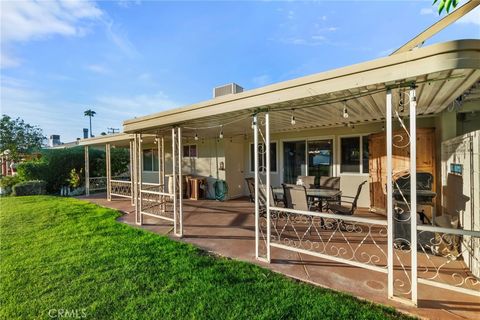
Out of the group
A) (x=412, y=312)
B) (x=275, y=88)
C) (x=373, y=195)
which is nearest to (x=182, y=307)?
(x=412, y=312)

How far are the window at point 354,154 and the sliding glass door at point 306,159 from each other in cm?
35

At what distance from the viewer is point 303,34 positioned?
901cm

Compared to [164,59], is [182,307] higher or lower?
lower

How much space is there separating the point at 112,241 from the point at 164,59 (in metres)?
7.49

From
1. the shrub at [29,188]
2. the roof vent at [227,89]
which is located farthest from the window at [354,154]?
the shrub at [29,188]

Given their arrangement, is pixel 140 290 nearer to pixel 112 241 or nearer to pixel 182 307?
pixel 182 307

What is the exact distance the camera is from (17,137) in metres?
15.9

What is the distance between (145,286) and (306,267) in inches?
87.4

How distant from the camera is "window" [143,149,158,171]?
12.0m

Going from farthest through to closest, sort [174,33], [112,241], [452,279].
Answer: [174,33] → [112,241] → [452,279]

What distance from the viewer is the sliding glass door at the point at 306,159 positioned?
24.3 feet

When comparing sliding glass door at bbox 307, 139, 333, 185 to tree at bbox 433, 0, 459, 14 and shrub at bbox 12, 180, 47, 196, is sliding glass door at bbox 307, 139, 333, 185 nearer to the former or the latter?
tree at bbox 433, 0, 459, 14

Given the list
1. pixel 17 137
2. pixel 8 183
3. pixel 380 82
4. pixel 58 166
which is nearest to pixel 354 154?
pixel 380 82

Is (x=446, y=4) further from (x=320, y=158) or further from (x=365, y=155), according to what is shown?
(x=320, y=158)
